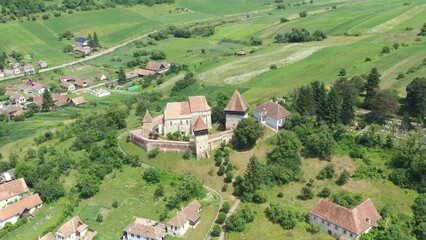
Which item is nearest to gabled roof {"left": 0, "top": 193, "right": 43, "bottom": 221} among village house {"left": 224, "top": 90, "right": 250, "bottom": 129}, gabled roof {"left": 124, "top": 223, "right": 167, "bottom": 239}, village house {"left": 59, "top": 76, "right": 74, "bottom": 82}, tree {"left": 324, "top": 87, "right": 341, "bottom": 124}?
gabled roof {"left": 124, "top": 223, "right": 167, "bottom": 239}

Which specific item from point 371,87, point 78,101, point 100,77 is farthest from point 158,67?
point 371,87

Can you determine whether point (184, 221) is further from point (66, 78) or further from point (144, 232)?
point (66, 78)

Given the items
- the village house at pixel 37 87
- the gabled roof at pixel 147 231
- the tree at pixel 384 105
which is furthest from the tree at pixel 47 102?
the tree at pixel 384 105

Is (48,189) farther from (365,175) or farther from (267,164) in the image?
(365,175)

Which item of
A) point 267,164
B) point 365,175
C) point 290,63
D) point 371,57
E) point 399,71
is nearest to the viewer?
point 365,175

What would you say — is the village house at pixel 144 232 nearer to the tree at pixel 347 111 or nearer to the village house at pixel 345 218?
the village house at pixel 345 218

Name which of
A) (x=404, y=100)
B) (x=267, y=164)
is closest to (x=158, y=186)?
(x=267, y=164)
